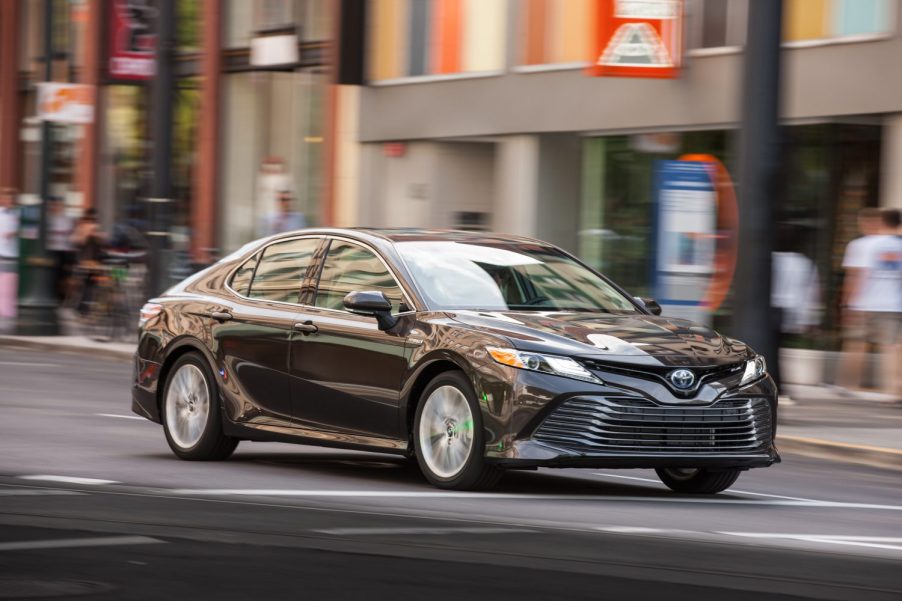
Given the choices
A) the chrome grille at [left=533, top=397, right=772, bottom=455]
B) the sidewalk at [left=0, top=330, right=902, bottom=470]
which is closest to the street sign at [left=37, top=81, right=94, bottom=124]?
the sidewalk at [left=0, top=330, right=902, bottom=470]

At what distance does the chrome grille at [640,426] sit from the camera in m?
9.67

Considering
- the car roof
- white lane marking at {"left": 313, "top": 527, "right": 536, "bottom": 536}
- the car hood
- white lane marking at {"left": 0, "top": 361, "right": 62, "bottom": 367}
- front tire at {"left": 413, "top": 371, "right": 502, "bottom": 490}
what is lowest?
white lane marking at {"left": 0, "top": 361, "right": 62, "bottom": 367}

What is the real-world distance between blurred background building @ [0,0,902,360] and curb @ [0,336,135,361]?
242 cm

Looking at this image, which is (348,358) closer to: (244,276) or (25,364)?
(244,276)

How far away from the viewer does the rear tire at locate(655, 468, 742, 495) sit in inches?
423

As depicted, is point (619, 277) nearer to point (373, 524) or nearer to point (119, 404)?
point (119, 404)

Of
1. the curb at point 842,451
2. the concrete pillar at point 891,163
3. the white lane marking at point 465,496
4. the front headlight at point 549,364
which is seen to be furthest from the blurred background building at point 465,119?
the front headlight at point 549,364

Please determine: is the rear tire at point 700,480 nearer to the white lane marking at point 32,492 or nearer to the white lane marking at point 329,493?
the white lane marking at point 329,493

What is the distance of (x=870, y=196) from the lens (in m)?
20.4

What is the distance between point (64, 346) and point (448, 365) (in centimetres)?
1527

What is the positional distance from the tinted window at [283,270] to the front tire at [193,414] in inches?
23.4

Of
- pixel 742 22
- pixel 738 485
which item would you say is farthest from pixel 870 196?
pixel 738 485

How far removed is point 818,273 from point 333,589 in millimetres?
14855

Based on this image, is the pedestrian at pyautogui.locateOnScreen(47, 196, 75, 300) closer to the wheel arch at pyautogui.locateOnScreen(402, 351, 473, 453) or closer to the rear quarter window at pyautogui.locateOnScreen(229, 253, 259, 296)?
the rear quarter window at pyautogui.locateOnScreen(229, 253, 259, 296)
